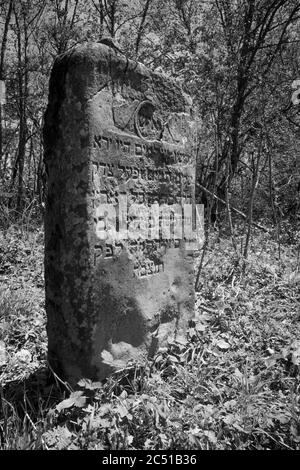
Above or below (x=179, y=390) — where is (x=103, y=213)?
above

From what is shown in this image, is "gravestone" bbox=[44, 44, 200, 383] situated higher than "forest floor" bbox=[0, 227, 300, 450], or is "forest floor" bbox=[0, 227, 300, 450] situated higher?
"gravestone" bbox=[44, 44, 200, 383]

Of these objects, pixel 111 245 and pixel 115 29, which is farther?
pixel 115 29

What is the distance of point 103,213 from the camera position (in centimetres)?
225

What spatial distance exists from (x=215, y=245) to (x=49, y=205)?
3.81 metres

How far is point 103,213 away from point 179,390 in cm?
111

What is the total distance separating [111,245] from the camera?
2314mm

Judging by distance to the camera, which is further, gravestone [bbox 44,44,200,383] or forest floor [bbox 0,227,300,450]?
gravestone [bbox 44,44,200,383]

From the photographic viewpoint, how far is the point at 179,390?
2281 mm

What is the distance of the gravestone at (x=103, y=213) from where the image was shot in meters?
2.16

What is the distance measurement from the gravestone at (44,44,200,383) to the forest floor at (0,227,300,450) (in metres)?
0.18

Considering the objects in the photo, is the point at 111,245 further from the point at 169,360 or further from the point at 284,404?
the point at 284,404

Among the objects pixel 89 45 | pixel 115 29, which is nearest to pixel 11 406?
pixel 89 45

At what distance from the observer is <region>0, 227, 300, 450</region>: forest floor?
191 centimetres

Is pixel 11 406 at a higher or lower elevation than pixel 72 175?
lower
